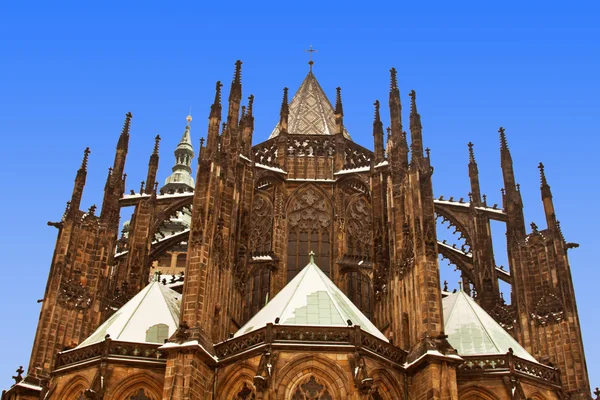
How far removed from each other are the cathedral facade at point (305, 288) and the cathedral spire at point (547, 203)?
3.0 inches

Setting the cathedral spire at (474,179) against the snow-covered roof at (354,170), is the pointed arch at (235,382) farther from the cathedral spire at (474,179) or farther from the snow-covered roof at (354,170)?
the cathedral spire at (474,179)

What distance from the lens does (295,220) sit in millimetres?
33750

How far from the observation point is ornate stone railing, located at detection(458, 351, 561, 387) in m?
25.3

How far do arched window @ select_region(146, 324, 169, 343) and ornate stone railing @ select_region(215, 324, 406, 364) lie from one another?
2.81 metres

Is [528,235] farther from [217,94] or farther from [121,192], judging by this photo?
[121,192]

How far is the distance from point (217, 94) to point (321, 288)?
9.04 metres

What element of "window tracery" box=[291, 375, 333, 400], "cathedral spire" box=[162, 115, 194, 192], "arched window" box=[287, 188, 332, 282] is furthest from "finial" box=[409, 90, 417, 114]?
"cathedral spire" box=[162, 115, 194, 192]

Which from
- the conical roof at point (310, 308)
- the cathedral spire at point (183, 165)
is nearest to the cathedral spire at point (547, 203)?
the conical roof at point (310, 308)

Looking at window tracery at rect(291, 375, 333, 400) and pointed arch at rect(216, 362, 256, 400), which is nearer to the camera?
window tracery at rect(291, 375, 333, 400)

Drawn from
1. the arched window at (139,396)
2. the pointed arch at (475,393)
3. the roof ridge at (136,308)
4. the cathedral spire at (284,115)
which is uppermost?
the cathedral spire at (284,115)

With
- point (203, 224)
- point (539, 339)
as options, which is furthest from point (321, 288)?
point (539, 339)

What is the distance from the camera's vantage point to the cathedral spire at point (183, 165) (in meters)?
78.2

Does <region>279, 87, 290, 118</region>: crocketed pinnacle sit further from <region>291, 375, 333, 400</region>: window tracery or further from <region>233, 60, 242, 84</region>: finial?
<region>291, 375, 333, 400</region>: window tracery

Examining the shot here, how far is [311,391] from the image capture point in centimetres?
2255
